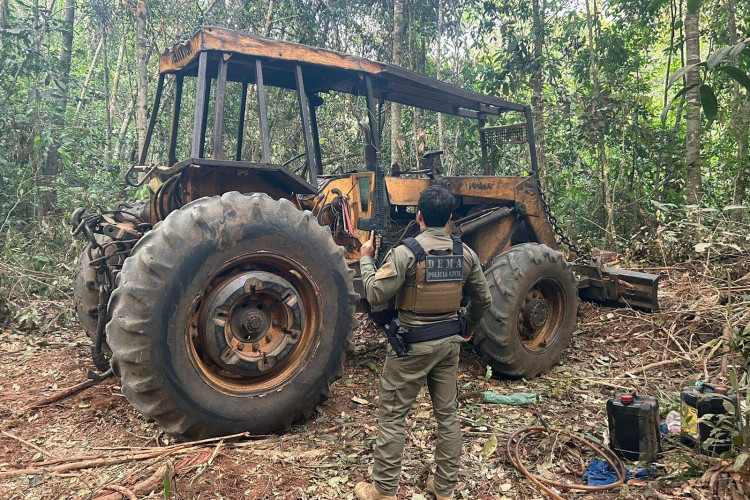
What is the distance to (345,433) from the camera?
139 inches

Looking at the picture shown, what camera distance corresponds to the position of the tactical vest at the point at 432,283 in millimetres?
2961

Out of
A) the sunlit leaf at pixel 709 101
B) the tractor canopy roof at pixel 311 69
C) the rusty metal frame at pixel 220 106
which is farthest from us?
the tractor canopy roof at pixel 311 69

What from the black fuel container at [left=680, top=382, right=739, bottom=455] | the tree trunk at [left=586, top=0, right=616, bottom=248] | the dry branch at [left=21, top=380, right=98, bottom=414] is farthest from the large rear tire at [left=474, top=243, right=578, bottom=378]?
the tree trunk at [left=586, top=0, right=616, bottom=248]

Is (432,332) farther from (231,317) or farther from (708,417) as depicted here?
(708,417)

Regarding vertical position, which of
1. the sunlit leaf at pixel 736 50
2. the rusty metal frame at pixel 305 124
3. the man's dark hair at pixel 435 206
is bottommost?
the man's dark hair at pixel 435 206

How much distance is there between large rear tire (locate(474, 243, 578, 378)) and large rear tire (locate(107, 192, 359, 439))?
5.01 feet

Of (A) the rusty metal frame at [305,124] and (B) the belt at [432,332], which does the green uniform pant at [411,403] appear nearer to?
(B) the belt at [432,332]

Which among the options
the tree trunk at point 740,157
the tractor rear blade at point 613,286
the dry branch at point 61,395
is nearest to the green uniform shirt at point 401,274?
the dry branch at point 61,395

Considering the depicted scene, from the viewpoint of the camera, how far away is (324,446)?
333 cm

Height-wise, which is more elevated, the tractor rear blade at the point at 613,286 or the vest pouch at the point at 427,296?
the vest pouch at the point at 427,296

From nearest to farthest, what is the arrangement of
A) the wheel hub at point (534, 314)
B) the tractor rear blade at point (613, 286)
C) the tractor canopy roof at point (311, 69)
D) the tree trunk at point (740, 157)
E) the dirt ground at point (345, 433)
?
the dirt ground at point (345, 433)
the tractor canopy roof at point (311, 69)
the wheel hub at point (534, 314)
the tractor rear blade at point (613, 286)
the tree trunk at point (740, 157)

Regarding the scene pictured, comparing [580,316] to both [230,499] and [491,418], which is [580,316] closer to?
[491,418]

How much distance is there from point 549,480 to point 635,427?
0.61 m

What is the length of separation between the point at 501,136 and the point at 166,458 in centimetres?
507
